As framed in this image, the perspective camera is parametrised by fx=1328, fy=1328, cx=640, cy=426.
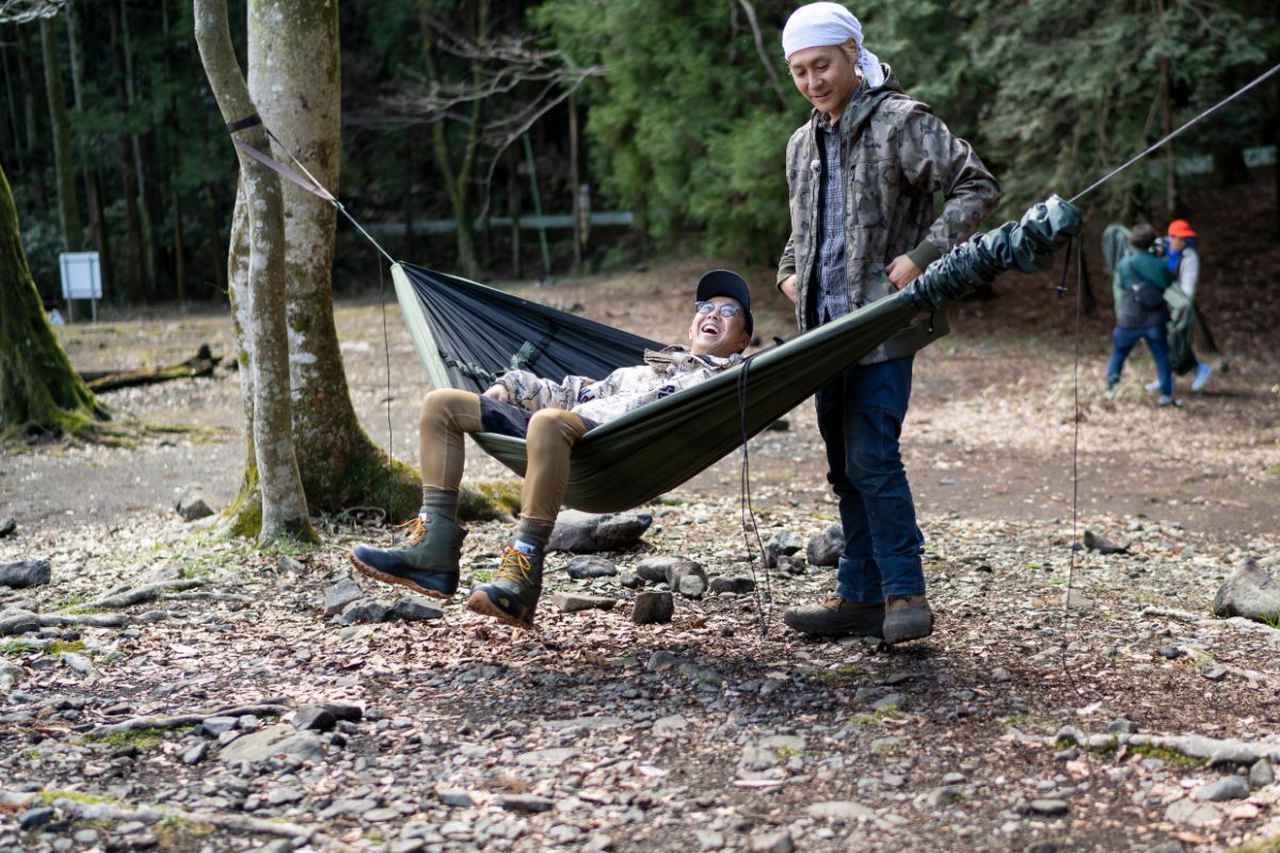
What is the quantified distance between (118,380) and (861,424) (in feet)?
29.6

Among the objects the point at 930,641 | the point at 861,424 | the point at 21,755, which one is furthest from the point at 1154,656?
the point at 21,755

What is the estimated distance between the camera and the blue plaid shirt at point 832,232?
3.24 metres

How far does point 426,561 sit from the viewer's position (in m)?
3.23

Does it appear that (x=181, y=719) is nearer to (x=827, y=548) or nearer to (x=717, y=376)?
(x=717, y=376)

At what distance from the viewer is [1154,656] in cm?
329

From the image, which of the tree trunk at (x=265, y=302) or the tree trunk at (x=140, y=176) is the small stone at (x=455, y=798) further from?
the tree trunk at (x=140, y=176)

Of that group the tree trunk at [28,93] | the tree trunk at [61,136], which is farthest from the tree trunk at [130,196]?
the tree trunk at [61,136]

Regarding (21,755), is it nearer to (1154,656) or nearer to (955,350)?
(1154,656)

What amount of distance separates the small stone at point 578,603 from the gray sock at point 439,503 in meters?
0.69

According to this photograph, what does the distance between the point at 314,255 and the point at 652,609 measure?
83.2 inches

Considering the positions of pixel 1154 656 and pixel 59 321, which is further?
pixel 59 321

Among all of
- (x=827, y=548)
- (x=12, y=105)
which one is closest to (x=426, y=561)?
(x=827, y=548)

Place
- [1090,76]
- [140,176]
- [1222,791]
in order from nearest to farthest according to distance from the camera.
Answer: [1222,791] → [1090,76] → [140,176]

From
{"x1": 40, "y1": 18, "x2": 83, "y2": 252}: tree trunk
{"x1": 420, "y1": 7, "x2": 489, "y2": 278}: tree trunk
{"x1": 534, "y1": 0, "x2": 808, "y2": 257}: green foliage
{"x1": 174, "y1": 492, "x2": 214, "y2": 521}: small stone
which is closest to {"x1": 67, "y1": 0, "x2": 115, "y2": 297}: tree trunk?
{"x1": 40, "y1": 18, "x2": 83, "y2": 252}: tree trunk
